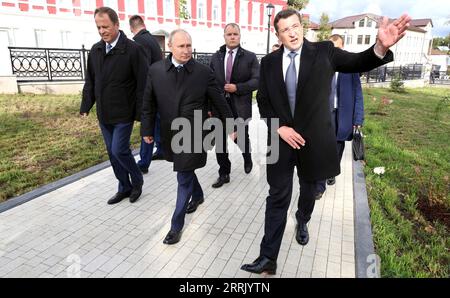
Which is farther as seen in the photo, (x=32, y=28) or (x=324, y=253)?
(x=32, y=28)

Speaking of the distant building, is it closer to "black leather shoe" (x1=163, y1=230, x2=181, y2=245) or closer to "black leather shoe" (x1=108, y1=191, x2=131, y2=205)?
"black leather shoe" (x1=108, y1=191, x2=131, y2=205)

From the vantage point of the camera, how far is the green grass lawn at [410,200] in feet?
10.9

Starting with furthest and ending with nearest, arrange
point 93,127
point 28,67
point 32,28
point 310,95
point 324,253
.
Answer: point 32,28 < point 28,67 < point 93,127 < point 324,253 < point 310,95

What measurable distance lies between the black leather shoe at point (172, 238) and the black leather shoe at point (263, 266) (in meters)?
0.85

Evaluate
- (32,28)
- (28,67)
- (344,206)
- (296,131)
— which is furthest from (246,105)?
(32,28)

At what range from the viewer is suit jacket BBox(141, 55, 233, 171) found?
3.34 meters

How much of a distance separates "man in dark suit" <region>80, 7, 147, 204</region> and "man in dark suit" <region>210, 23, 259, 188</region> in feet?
4.25

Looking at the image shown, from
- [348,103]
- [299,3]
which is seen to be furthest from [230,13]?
[348,103]

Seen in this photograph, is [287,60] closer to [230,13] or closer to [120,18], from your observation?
[120,18]

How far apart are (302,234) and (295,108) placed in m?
1.42

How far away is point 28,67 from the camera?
533 inches

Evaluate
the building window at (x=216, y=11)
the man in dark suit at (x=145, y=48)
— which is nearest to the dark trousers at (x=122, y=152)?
the man in dark suit at (x=145, y=48)
